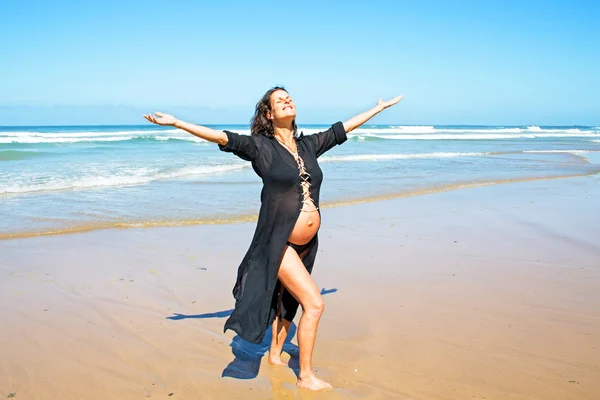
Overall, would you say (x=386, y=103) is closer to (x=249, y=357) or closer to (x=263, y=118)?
(x=263, y=118)

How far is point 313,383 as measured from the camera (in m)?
3.89

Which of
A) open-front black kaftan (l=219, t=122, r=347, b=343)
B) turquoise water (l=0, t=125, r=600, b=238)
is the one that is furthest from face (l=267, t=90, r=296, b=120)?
turquoise water (l=0, t=125, r=600, b=238)

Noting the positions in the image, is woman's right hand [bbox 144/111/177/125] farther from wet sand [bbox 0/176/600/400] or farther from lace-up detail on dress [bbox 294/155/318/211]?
wet sand [bbox 0/176/600/400]

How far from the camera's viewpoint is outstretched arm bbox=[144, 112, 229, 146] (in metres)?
3.57

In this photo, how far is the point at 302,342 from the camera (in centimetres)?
385

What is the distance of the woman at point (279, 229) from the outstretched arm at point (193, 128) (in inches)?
0.6

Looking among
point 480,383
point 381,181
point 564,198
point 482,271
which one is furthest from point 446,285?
point 381,181

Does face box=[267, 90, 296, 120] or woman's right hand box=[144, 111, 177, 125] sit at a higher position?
face box=[267, 90, 296, 120]

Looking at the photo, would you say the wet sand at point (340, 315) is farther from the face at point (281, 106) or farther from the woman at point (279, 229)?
the face at point (281, 106)

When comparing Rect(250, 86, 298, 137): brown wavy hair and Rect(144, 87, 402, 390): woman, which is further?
Rect(250, 86, 298, 137): brown wavy hair

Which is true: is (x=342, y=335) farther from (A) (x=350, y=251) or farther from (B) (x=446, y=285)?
(A) (x=350, y=251)

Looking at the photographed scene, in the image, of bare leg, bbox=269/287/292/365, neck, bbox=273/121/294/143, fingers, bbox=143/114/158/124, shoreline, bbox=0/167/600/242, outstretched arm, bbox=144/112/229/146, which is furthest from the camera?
shoreline, bbox=0/167/600/242

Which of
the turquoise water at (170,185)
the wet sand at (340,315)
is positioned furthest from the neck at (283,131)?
the turquoise water at (170,185)

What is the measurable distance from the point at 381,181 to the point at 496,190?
3221 mm
